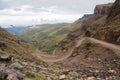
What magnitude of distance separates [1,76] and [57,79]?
8.21 meters

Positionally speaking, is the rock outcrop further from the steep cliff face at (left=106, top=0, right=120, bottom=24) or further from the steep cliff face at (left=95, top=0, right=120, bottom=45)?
the steep cliff face at (left=106, top=0, right=120, bottom=24)

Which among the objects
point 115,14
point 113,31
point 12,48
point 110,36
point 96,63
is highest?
point 115,14

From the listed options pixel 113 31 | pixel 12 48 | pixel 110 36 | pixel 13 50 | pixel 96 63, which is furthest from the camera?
pixel 110 36

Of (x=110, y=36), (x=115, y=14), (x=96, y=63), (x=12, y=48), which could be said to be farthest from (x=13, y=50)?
(x=115, y=14)

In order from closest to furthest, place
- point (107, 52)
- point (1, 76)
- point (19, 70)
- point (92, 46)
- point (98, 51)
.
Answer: point (1, 76), point (19, 70), point (107, 52), point (98, 51), point (92, 46)

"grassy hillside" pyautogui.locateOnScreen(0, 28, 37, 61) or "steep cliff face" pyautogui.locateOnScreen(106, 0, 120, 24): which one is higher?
"steep cliff face" pyautogui.locateOnScreen(106, 0, 120, 24)

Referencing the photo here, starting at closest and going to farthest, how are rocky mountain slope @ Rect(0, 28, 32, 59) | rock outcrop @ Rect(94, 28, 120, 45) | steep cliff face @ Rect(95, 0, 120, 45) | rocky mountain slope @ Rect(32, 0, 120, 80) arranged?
1. rocky mountain slope @ Rect(32, 0, 120, 80)
2. rocky mountain slope @ Rect(0, 28, 32, 59)
3. rock outcrop @ Rect(94, 28, 120, 45)
4. steep cliff face @ Rect(95, 0, 120, 45)

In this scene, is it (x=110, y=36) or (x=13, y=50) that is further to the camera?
(x=110, y=36)

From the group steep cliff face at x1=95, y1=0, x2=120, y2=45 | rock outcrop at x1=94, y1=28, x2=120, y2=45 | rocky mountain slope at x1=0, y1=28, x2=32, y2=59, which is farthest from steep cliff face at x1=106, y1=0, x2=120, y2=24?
rocky mountain slope at x1=0, y1=28, x2=32, y2=59

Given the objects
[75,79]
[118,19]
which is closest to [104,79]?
[75,79]

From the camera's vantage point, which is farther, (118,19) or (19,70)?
(118,19)

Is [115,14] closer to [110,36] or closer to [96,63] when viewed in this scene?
[110,36]

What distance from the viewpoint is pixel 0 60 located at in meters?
29.7

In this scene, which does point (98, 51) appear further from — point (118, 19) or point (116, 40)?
point (118, 19)
